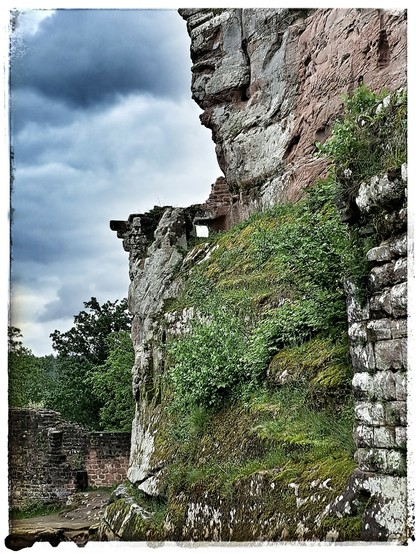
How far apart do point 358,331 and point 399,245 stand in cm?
73

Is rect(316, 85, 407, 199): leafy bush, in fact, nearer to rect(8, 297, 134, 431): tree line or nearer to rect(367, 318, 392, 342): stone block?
rect(367, 318, 392, 342): stone block

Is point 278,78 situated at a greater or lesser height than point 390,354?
greater

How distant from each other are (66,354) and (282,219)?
22.6m

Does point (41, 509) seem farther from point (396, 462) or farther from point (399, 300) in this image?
point (399, 300)

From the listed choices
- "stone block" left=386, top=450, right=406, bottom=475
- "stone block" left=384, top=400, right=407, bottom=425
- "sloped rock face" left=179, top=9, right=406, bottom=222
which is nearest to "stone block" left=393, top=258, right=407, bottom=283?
"stone block" left=384, top=400, right=407, bottom=425

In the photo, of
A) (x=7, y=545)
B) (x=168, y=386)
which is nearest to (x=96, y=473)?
(x=168, y=386)

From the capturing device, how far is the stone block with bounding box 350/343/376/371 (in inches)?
199

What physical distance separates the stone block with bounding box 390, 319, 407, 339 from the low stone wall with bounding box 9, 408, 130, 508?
18.2m

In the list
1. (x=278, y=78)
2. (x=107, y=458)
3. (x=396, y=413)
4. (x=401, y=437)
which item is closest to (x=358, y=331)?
(x=396, y=413)

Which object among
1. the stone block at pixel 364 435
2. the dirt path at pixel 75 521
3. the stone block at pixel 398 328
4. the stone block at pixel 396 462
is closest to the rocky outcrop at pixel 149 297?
the dirt path at pixel 75 521

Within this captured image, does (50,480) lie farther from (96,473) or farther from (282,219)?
(282,219)

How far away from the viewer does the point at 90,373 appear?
3144 centimetres

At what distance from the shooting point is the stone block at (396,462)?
463 cm

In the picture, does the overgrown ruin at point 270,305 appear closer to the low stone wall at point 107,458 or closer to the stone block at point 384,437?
the stone block at point 384,437
